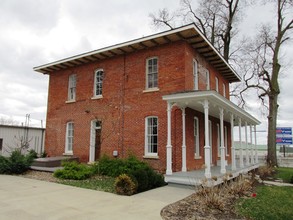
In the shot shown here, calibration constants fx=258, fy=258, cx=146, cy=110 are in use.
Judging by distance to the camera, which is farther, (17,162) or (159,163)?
(17,162)

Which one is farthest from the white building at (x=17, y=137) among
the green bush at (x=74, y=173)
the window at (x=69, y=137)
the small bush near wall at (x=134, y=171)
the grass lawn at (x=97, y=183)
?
the grass lawn at (x=97, y=183)

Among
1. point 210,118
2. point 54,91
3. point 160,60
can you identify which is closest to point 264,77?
point 210,118

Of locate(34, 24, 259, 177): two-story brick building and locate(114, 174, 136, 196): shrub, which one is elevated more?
locate(34, 24, 259, 177): two-story brick building

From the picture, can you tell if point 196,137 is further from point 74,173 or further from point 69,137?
point 69,137

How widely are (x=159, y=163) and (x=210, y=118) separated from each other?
207 inches

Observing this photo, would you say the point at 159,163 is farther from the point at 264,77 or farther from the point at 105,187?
the point at 264,77

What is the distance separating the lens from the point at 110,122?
15.2m

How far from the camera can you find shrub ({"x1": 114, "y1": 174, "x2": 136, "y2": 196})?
8570 millimetres

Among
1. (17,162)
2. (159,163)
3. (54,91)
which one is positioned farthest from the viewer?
(54,91)

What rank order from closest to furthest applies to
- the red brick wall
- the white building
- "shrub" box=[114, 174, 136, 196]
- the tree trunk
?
1. "shrub" box=[114, 174, 136, 196]
2. the red brick wall
3. the white building
4. the tree trunk

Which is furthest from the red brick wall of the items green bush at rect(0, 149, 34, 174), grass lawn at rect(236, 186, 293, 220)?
grass lawn at rect(236, 186, 293, 220)

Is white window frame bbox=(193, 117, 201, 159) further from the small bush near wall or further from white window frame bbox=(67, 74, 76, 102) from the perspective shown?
white window frame bbox=(67, 74, 76, 102)

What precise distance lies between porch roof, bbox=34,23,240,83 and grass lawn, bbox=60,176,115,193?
23.5 feet

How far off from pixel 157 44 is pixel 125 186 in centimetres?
814
